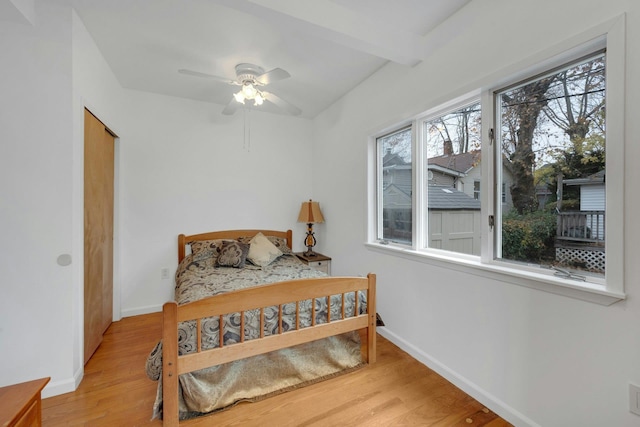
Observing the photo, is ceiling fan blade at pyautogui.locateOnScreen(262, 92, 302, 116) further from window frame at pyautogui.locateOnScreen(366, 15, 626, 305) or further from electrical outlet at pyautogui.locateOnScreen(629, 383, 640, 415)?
electrical outlet at pyautogui.locateOnScreen(629, 383, 640, 415)

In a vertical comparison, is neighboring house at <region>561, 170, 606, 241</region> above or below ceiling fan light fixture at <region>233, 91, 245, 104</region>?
below

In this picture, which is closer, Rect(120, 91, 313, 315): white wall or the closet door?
the closet door

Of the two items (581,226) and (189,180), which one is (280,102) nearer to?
(189,180)

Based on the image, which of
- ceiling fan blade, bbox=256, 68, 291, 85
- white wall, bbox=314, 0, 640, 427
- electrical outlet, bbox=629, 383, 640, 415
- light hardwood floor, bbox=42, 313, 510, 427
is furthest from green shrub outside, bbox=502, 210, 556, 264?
ceiling fan blade, bbox=256, 68, 291, 85

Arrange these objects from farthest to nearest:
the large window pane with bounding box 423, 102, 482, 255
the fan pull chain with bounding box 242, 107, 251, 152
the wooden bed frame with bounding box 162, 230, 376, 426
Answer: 1. the fan pull chain with bounding box 242, 107, 251, 152
2. the large window pane with bounding box 423, 102, 482, 255
3. the wooden bed frame with bounding box 162, 230, 376, 426

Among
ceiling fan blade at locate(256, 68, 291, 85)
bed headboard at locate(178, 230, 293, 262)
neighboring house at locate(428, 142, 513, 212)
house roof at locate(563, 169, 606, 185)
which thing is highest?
ceiling fan blade at locate(256, 68, 291, 85)

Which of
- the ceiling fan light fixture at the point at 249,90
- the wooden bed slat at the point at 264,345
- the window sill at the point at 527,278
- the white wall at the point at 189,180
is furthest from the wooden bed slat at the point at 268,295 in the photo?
the white wall at the point at 189,180

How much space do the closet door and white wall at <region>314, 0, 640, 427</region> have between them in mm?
2506

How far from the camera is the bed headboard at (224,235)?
130 inches

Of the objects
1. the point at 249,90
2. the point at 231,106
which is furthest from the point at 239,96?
the point at 231,106

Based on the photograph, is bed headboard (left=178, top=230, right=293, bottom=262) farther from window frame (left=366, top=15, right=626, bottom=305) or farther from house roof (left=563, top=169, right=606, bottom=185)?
house roof (left=563, top=169, right=606, bottom=185)

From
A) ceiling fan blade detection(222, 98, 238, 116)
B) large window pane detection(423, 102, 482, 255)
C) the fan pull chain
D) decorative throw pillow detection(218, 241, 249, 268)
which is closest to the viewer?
large window pane detection(423, 102, 482, 255)

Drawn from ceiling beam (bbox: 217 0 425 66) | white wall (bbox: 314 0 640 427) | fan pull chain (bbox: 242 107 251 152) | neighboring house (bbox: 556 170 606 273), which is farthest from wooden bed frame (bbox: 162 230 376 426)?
fan pull chain (bbox: 242 107 251 152)

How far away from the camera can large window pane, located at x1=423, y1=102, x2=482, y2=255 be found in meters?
1.98
